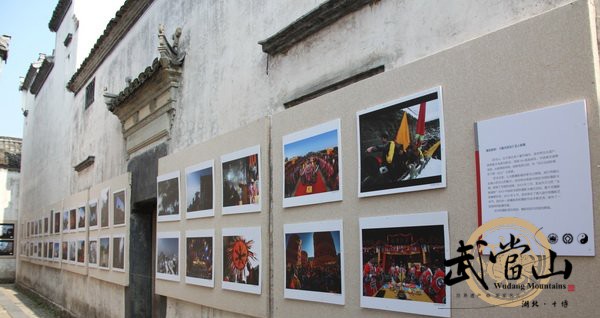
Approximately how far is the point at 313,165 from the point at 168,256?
11.4ft

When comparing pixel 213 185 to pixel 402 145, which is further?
pixel 213 185

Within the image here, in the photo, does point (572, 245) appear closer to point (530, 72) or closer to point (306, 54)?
point (530, 72)

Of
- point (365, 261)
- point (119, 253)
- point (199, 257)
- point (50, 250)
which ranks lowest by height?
point (50, 250)

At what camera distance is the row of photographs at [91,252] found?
941cm

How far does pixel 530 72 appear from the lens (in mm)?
2705

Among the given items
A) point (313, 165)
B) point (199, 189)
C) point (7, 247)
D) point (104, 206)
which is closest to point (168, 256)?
point (199, 189)

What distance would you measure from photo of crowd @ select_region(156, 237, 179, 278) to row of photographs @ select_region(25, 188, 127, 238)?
7.53 feet

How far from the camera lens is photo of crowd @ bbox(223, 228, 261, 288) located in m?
4.91

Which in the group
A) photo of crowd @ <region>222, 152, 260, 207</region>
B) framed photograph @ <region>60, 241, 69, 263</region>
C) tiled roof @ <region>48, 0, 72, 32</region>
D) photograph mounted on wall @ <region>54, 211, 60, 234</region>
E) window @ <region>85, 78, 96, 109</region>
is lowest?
framed photograph @ <region>60, 241, 69, 263</region>

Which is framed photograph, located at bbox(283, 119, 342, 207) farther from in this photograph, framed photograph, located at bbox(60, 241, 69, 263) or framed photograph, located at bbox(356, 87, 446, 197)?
framed photograph, located at bbox(60, 241, 69, 263)

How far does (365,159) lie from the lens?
3.63 metres

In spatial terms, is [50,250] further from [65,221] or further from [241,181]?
[241,181]

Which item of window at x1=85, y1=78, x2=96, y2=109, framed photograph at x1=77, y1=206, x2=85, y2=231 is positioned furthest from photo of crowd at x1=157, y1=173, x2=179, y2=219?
window at x1=85, y1=78, x2=96, y2=109

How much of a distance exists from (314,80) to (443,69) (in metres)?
1.64
